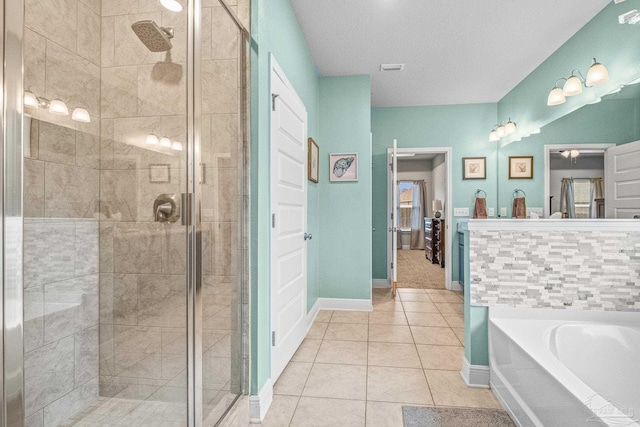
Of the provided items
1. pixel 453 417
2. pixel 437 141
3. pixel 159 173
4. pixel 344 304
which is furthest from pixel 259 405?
pixel 437 141

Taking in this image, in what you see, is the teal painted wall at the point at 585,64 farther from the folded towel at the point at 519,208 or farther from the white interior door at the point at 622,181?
the folded towel at the point at 519,208

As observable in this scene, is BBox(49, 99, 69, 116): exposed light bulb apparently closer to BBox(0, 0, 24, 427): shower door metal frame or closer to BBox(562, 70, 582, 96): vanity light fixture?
BBox(0, 0, 24, 427): shower door metal frame

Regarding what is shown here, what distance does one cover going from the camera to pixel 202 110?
1.44m

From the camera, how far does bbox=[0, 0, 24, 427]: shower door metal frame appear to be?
756mm

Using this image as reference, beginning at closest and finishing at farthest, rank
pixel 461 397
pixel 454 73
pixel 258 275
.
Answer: pixel 258 275
pixel 461 397
pixel 454 73

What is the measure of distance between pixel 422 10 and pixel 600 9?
1.31 metres

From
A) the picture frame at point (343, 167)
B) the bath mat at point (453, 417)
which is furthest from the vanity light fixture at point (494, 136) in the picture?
the bath mat at point (453, 417)

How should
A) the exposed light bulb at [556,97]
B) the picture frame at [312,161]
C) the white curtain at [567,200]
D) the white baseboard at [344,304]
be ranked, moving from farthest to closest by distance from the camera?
the white baseboard at [344,304] < the picture frame at [312,161] < the exposed light bulb at [556,97] < the white curtain at [567,200]

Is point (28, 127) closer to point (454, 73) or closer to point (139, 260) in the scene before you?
point (139, 260)

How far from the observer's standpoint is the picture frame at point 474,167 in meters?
4.62

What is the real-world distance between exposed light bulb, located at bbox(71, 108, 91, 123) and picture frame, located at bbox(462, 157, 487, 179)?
4.51m

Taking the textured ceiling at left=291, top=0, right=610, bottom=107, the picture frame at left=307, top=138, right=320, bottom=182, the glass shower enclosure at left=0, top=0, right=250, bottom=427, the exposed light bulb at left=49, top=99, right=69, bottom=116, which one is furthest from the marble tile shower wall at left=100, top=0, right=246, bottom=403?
the picture frame at left=307, top=138, right=320, bottom=182

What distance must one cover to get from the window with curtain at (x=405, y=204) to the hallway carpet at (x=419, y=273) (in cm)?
216

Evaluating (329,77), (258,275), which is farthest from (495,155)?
(258,275)
